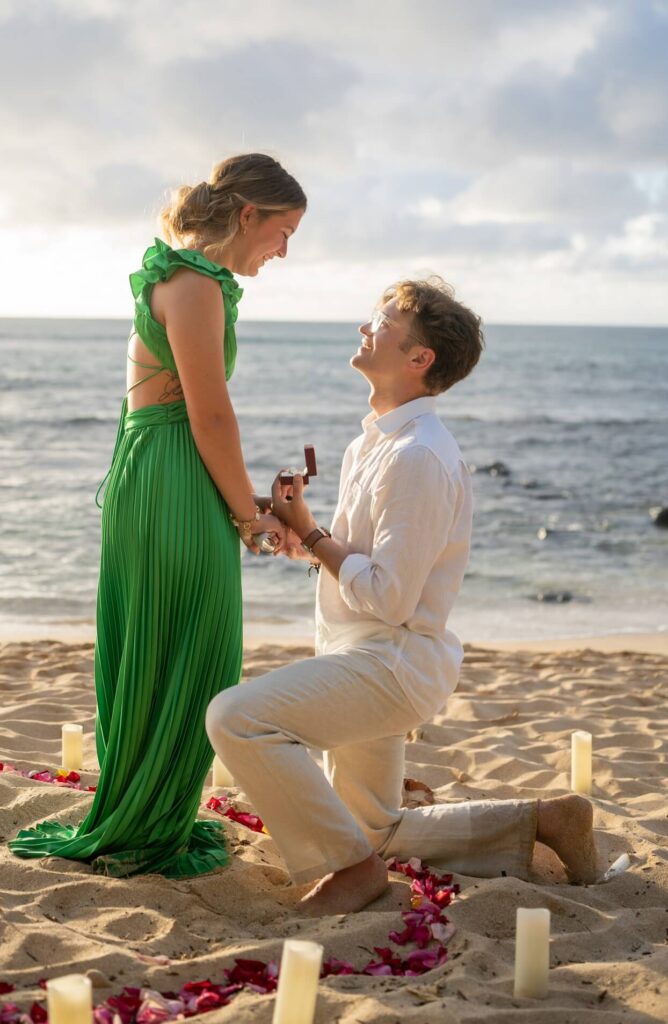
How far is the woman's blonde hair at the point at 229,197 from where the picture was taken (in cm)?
361

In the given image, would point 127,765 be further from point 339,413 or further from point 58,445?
point 339,413

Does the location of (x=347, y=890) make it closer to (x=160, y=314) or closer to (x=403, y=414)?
(x=403, y=414)

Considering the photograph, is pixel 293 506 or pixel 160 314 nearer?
pixel 160 314

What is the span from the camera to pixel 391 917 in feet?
10.7

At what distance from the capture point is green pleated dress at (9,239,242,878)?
3.60 metres

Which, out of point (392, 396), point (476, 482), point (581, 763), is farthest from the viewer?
point (476, 482)

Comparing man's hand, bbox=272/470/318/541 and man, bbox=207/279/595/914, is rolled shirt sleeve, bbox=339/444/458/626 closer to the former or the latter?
man, bbox=207/279/595/914

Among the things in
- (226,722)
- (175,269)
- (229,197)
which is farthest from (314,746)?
(229,197)

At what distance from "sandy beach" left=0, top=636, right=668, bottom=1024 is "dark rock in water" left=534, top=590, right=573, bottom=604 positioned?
18.4 ft

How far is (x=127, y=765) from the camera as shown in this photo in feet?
12.0

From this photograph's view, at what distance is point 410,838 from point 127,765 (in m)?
0.97

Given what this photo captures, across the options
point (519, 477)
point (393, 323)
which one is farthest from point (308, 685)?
point (519, 477)

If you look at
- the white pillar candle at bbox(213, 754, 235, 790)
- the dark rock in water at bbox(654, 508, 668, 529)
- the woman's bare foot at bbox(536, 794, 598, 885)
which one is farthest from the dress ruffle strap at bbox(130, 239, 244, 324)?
the dark rock in water at bbox(654, 508, 668, 529)

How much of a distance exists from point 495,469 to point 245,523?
59.5 ft
